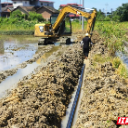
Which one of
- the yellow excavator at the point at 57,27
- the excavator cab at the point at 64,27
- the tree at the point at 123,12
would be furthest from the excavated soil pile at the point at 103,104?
the tree at the point at 123,12

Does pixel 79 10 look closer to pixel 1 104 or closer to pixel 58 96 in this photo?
pixel 58 96

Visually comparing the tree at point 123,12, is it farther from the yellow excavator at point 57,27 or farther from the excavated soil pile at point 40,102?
the excavated soil pile at point 40,102

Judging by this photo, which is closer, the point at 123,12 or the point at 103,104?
the point at 103,104

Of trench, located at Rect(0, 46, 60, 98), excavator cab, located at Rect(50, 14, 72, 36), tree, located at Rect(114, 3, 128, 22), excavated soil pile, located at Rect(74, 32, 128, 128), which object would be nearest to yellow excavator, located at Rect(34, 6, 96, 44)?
excavator cab, located at Rect(50, 14, 72, 36)

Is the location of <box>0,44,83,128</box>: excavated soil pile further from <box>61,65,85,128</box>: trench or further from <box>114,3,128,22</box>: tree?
<box>114,3,128,22</box>: tree

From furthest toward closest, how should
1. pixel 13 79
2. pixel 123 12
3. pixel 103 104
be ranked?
pixel 123 12, pixel 13 79, pixel 103 104

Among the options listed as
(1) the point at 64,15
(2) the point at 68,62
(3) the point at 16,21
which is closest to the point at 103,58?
(2) the point at 68,62

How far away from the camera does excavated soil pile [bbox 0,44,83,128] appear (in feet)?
15.7

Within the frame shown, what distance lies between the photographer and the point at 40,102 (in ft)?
18.7

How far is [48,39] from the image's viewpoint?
1991 cm

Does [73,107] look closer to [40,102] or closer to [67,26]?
[40,102]

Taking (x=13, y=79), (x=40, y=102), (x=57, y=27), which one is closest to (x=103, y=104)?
(x=40, y=102)

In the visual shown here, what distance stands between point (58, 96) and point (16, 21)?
31187 millimetres

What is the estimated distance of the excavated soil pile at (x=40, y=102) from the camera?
188 inches
